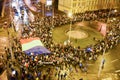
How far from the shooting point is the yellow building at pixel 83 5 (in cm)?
5169

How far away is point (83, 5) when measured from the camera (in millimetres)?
52375

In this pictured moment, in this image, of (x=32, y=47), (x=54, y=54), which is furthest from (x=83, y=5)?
(x=32, y=47)

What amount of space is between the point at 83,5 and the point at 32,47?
26505 millimetres

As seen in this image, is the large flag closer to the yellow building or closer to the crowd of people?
the crowd of people

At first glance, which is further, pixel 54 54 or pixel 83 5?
pixel 83 5

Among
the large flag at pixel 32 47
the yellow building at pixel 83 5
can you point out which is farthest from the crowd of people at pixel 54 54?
the yellow building at pixel 83 5

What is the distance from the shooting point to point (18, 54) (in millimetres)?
29547

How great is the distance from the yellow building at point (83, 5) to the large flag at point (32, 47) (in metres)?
23.2

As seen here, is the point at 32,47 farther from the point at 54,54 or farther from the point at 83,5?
the point at 83,5

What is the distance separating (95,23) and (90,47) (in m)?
13.6

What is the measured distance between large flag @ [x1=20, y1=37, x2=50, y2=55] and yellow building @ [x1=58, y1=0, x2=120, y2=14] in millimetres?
23205

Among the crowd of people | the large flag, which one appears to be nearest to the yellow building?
the crowd of people

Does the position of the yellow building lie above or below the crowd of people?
above

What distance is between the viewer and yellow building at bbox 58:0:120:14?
51.7m
